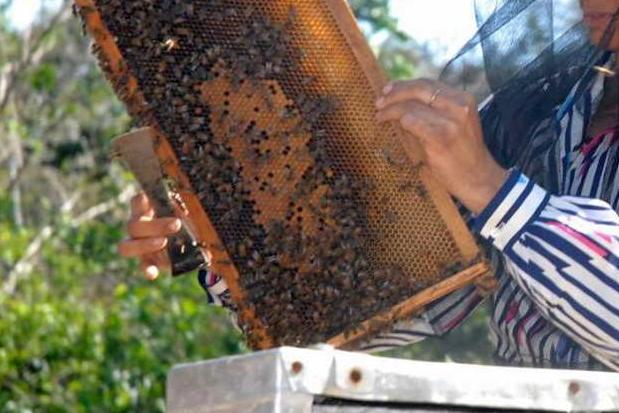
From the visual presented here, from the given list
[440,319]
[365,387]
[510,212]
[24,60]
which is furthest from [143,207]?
[24,60]

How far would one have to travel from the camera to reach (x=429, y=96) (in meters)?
2.78

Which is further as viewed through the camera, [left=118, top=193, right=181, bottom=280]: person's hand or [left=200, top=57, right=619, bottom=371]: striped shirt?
[left=118, top=193, right=181, bottom=280]: person's hand

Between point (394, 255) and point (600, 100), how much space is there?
0.65 meters

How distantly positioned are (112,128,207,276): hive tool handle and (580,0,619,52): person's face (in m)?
0.91

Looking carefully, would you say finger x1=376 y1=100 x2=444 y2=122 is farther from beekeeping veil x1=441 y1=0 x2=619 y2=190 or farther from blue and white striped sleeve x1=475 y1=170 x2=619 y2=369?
beekeeping veil x1=441 y1=0 x2=619 y2=190

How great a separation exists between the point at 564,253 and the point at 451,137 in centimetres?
29

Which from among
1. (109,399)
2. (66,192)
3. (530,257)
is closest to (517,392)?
(530,257)

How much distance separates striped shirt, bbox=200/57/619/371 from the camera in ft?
8.81

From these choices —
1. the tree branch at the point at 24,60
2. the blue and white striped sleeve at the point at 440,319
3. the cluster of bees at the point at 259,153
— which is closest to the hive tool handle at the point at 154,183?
the cluster of bees at the point at 259,153

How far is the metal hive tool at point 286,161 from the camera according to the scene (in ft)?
9.23

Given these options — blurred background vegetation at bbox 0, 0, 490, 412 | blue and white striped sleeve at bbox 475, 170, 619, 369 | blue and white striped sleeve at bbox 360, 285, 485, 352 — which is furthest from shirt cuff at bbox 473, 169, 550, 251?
blurred background vegetation at bbox 0, 0, 490, 412

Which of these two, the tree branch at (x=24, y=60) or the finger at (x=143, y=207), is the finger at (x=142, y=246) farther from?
the tree branch at (x=24, y=60)

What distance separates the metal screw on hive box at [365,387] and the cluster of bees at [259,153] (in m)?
0.67

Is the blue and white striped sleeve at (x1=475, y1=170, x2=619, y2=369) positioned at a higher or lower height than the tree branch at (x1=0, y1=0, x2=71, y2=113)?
lower
